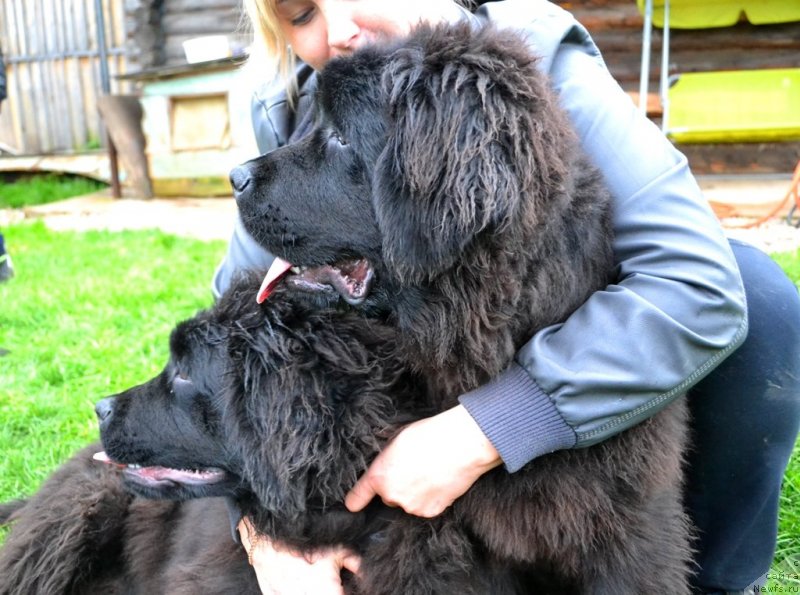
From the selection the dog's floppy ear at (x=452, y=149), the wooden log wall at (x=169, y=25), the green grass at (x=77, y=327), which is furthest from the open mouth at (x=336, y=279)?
the wooden log wall at (x=169, y=25)

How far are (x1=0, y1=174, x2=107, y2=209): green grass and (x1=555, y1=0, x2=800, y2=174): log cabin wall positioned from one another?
20.0ft

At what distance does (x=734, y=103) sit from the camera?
6488mm

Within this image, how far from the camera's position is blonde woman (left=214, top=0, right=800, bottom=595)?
155 centimetres

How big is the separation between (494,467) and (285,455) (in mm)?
407

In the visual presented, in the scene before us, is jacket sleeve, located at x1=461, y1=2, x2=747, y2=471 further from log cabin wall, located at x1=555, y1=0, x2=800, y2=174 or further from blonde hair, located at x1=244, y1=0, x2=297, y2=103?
log cabin wall, located at x1=555, y1=0, x2=800, y2=174

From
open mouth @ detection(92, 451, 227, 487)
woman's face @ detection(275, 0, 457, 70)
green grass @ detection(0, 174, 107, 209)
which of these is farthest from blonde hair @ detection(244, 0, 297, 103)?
green grass @ detection(0, 174, 107, 209)

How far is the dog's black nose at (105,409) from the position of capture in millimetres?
1854

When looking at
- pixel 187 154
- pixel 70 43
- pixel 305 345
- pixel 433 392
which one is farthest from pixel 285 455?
pixel 70 43

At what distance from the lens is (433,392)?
171 centimetres

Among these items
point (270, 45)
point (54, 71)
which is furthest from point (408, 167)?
point (54, 71)

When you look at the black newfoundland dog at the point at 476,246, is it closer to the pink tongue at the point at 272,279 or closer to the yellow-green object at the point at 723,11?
the pink tongue at the point at 272,279

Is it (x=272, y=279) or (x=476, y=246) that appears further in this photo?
(x=272, y=279)

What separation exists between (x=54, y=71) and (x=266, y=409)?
36.6 ft

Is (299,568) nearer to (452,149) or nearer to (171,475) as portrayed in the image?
(171,475)
